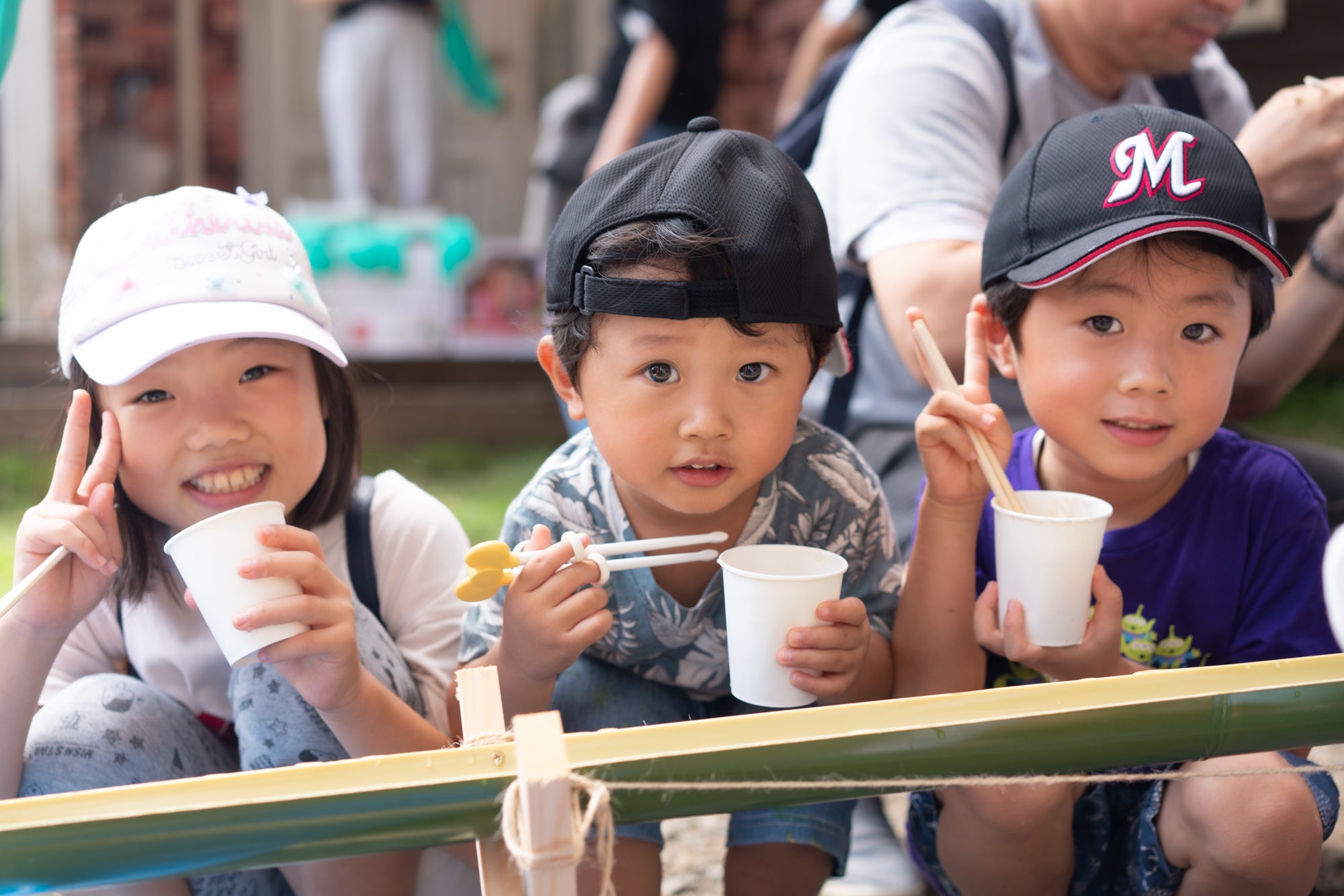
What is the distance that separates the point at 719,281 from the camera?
4.44 feet

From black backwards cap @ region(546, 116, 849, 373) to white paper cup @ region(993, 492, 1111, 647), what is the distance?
0.34 metres

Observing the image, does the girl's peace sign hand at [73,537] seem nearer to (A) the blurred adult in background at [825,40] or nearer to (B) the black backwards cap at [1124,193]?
(B) the black backwards cap at [1124,193]

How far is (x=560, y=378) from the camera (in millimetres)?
1580

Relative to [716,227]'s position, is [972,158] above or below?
above

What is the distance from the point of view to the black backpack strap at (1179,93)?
2291mm

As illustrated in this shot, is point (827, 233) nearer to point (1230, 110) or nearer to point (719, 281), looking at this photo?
point (719, 281)

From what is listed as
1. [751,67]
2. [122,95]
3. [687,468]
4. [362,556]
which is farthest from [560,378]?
[122,95]

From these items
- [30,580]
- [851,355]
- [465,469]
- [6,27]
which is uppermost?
[6,27]

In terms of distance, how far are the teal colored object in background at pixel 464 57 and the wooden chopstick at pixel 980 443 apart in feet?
18.0

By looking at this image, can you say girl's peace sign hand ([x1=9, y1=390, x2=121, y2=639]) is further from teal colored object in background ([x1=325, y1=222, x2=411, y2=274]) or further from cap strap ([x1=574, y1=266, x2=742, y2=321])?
teal colored object in background ([x1=325, y1=222, x2=411, y2=274])

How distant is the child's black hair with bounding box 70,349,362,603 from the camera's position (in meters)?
1.55

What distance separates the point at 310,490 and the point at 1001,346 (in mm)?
1002

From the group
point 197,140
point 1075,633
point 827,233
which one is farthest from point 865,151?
point 197,140

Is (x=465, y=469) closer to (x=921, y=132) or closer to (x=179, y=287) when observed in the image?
(x=921, y=132)
